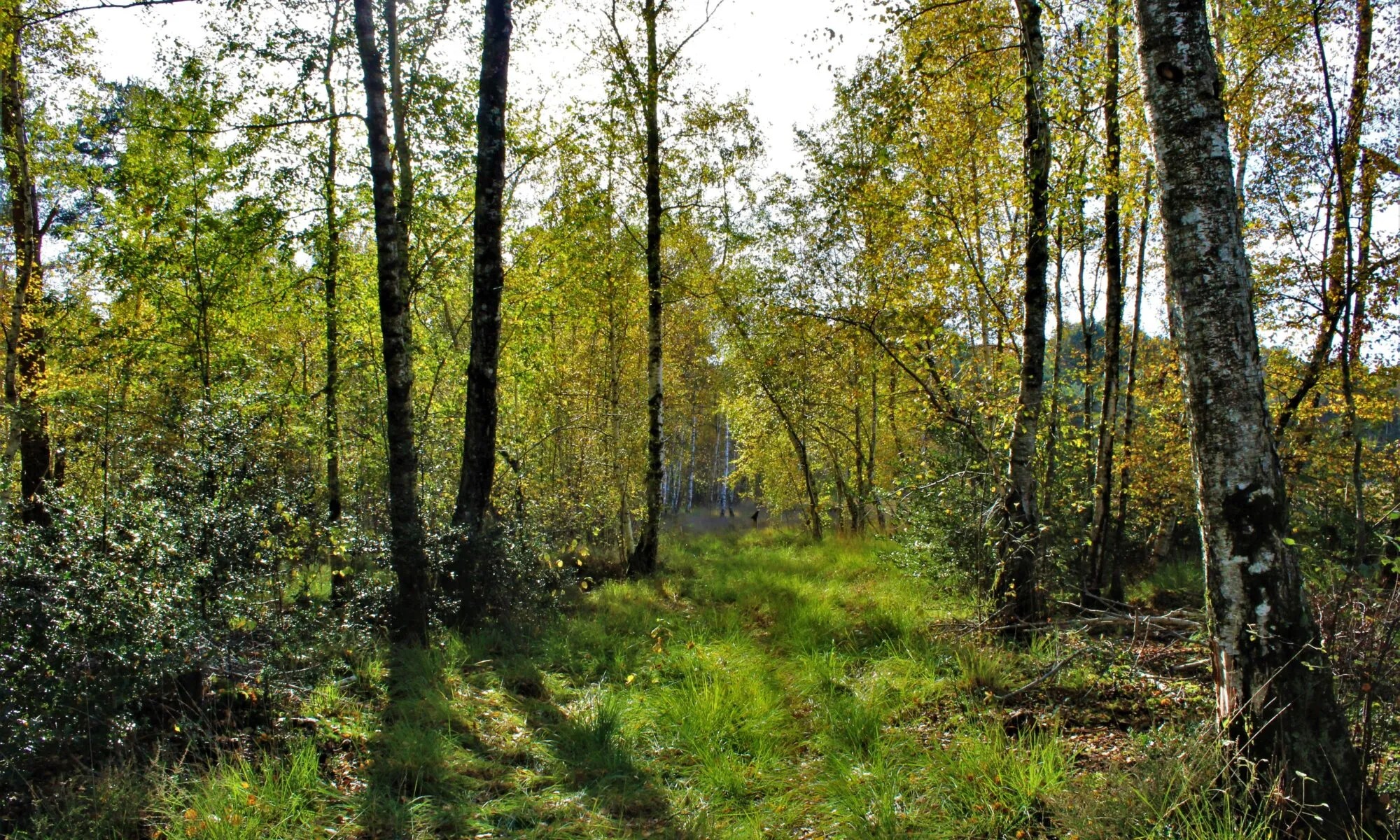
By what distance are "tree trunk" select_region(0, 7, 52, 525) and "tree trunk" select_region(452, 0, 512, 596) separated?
24.3ft

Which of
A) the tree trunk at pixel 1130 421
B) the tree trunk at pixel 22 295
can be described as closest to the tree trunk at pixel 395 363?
the tree trunk at pixel 22 295

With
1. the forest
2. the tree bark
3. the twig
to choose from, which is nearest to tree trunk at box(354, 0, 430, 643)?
the forest

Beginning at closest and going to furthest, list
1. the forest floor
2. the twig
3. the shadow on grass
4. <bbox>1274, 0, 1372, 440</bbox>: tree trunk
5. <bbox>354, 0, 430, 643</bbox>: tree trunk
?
A: the forest floor → the shadow on grass → the twig → <bbox>354, 0, 430, 643</bbox>: tree trunk → <bbox>1274, 0, 1372, 440</bbox>: tree trunk

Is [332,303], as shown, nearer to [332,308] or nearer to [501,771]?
[332,308]

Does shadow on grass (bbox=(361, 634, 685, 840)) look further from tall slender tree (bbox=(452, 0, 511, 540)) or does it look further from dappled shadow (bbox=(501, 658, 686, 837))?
tall slender tree (bbox=(452, 0, 511, 540))

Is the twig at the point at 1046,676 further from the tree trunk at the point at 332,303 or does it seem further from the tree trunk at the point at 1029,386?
the tree trunk at the point at 332,303

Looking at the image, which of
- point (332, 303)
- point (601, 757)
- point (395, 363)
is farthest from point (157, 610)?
point (332, 303)

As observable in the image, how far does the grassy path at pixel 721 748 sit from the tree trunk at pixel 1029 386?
1.94 feet

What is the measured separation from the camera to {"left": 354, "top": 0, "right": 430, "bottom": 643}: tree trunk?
599cm

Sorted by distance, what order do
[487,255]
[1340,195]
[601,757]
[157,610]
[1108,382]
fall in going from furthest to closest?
[1340,195]
[1108,382]
[487,255]
[601,757]
[157,610]

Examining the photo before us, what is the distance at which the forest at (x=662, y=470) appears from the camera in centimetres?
292

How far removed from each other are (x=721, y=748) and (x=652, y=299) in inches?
320

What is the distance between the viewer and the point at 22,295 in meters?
10.0

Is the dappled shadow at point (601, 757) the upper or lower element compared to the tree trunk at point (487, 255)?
lower
